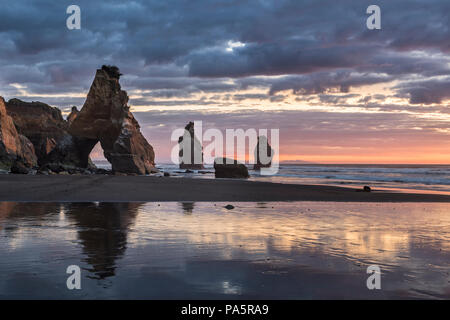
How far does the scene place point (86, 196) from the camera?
23.0 m

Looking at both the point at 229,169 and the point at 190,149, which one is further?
the point at 190,149

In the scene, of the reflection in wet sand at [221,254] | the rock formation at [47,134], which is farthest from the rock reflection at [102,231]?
the rock formation at [47,134]

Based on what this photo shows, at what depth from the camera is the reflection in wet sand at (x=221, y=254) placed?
639 centimetres

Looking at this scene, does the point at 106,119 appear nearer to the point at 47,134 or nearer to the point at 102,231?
the point at 47,134

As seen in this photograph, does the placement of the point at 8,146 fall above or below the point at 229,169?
above

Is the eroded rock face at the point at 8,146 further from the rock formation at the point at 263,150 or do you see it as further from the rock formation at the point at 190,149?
the rock formation at the point at 263,150

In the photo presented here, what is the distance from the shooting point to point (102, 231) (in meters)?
11.8

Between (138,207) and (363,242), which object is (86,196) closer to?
(138,207)

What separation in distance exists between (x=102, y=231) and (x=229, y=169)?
4903 centimetres

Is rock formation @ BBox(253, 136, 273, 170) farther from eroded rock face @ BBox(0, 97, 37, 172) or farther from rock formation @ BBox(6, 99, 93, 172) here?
eroded rock face @ BBox(0, 97, 37, 172)

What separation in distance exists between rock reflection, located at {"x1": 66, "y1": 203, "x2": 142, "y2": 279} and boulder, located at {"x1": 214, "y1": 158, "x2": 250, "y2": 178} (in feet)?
134

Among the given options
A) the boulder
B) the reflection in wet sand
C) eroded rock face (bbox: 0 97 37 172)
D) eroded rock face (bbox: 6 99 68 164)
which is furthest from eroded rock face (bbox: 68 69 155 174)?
the reflection in wet sand

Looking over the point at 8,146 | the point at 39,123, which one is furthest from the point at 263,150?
the point at 8,146

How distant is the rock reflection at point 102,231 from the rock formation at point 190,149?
140 m
